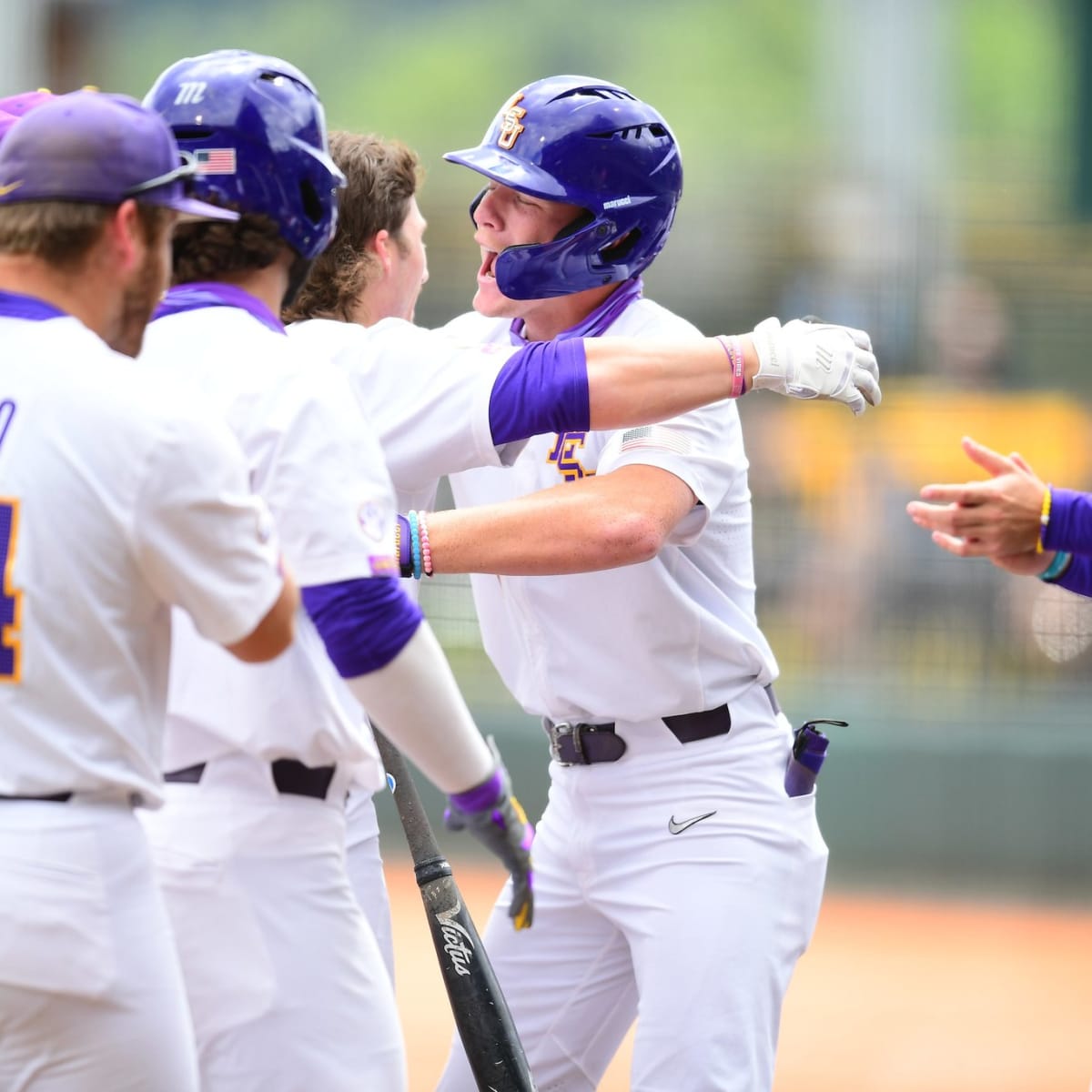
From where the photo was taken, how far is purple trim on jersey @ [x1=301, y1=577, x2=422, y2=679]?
2.58m

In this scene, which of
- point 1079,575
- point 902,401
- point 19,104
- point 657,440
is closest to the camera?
point 657,440

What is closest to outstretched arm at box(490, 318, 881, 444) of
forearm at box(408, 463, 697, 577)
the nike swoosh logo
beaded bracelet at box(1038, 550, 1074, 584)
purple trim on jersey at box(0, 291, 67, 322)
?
forearm at box(408, 463, 697, 577)

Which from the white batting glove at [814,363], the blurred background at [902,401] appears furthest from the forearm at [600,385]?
the blurred background at [902,401]

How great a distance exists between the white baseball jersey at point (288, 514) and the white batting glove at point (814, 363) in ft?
3.04

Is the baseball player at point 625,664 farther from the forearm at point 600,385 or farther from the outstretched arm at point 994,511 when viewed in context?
the outstretched arm at point 994,511

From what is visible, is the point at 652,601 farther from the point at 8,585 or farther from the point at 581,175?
the point at 8,585

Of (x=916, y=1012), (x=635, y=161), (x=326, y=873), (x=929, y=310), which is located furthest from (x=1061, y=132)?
(x=326, y=873)

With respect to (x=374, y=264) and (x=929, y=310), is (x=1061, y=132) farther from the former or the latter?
(x=374, y=264)

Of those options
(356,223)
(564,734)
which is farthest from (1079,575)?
(356,223)

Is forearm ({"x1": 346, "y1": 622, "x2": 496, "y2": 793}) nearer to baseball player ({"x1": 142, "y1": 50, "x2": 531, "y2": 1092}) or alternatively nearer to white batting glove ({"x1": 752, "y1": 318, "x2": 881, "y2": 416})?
baseball player ({"x1": 142, "y1": 50, "x2": 531, "y2": 1092})

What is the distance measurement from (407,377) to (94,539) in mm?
1039

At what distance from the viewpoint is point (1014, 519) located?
14.1 feet

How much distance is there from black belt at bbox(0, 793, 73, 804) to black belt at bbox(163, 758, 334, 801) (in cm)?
37

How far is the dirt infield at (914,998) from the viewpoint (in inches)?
267
